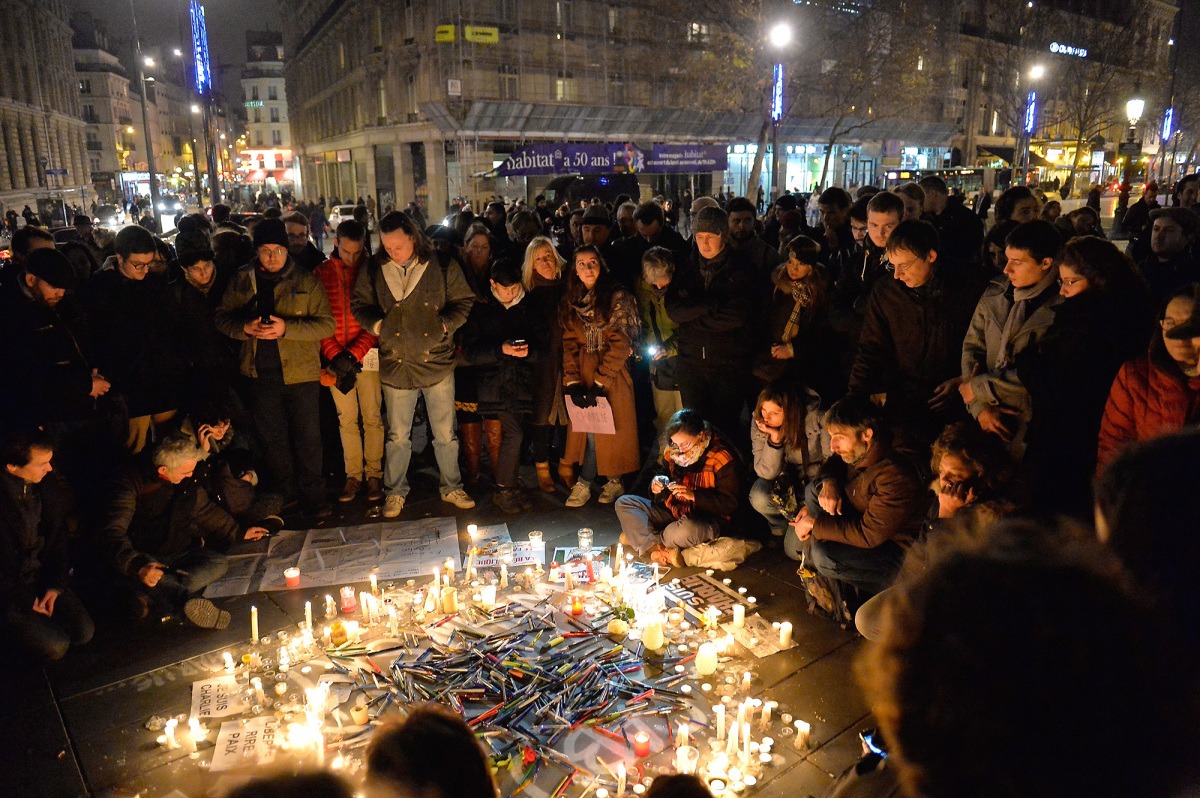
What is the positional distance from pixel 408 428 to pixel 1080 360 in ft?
15.5

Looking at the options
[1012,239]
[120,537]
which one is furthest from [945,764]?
[120,537]

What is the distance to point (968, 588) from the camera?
1.05m

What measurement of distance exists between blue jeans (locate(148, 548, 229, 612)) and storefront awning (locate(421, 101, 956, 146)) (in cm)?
3357

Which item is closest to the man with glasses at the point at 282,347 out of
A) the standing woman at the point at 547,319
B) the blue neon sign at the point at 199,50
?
the standing woman at the point at 547,319

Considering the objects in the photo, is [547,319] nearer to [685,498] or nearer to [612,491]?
[612,491]

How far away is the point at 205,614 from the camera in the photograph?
4.97 m

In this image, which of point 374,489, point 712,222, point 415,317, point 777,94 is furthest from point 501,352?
point 777,94

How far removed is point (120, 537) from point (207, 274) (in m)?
2.20

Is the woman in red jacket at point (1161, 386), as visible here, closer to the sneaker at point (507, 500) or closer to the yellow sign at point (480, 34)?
the sneaker at point (507, 500)

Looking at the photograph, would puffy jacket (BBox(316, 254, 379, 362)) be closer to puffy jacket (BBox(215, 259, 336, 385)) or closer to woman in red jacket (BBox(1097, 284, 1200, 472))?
puffy jacket (BBox(215, 259, 336, 385))

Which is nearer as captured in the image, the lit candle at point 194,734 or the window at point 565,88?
the lit candle at point 194,734

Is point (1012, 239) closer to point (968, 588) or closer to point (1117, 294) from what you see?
point (1117, 294)

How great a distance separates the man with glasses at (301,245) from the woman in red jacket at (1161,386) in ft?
19.7

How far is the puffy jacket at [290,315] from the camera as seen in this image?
20.5 feet
